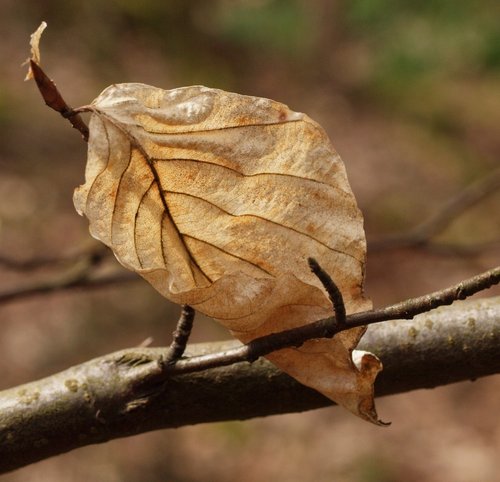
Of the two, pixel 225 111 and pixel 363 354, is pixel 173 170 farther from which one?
pixel 363 354

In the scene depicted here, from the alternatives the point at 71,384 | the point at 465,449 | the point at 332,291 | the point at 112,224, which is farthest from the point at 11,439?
the point at 465,449

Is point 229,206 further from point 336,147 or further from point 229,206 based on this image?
point 336,147

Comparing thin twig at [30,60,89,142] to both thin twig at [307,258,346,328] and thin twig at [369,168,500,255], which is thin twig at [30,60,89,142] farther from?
thin twig at [369,168,500,255]

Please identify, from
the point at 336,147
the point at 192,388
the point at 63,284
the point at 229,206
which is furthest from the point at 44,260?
the point at 336,147

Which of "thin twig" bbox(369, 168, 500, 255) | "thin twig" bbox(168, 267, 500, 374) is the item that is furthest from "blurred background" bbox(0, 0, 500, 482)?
"thin twig" bbox(168, 267, 500, 374)

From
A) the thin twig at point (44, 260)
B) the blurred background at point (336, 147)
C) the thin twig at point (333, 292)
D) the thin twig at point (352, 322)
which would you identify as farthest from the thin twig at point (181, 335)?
the blurred background at point (336, 147)

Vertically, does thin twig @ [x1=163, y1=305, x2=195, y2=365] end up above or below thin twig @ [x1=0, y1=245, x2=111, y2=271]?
above
